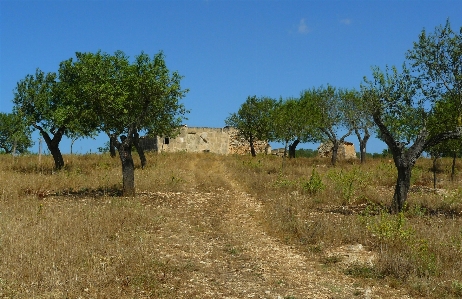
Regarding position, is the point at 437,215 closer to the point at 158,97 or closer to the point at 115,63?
the point at 158,97

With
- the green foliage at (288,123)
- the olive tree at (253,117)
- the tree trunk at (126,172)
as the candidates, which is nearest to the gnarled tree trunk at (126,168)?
the tree trunk at (126,172)

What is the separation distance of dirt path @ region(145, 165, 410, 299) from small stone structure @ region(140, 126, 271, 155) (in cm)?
4290

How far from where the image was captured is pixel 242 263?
34.7 ft

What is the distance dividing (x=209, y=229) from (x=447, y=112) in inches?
427

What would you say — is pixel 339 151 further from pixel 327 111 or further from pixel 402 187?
pixel 402 187

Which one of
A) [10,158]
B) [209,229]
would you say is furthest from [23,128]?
[209,229]

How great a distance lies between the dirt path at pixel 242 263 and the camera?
28.3 ft

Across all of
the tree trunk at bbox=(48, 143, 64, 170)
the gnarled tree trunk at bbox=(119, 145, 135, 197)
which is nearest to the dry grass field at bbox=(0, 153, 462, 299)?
the gnarled tree trunk at bbox=(119, 145, 135, 197)

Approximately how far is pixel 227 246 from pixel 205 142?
50497 millimetres

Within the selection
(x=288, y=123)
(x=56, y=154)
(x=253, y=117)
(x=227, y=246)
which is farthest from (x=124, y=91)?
(x=253, y=117)

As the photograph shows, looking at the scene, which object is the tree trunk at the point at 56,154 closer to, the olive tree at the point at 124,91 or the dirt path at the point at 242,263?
the olive tree at the point at 124,91

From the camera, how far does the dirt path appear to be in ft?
28.3

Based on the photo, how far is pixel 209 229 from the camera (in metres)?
14.2

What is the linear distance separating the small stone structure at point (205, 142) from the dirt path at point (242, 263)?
42.9 meters
